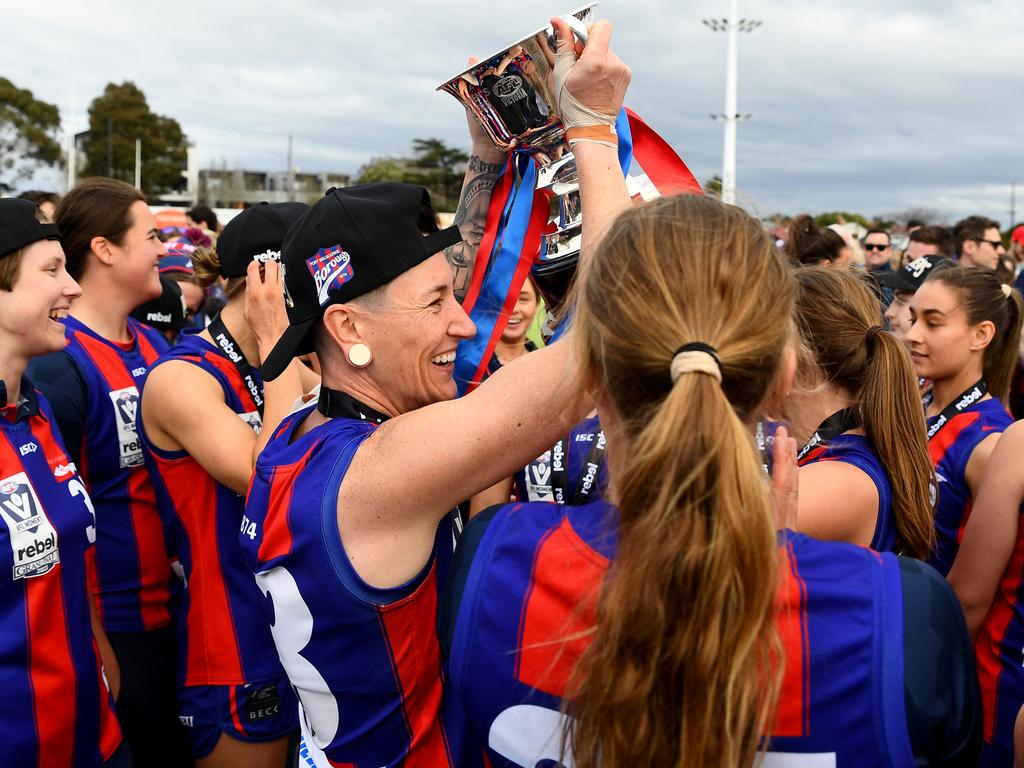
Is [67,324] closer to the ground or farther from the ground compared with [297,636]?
farther from the ground

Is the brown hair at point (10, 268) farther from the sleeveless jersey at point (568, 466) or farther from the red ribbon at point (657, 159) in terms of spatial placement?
the red ribbon at point (657, 159)

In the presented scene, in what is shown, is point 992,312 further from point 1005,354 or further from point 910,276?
point 910,276

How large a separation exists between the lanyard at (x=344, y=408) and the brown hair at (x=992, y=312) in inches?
112

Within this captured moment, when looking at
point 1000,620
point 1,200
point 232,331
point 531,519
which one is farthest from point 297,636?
point 1000,620

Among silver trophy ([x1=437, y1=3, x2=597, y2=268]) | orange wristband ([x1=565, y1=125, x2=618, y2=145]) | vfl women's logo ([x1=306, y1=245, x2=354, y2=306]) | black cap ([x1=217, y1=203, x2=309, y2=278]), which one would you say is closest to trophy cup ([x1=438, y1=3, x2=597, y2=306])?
silver trophy ([x1=437, y1=3, x2=597, y2=268])

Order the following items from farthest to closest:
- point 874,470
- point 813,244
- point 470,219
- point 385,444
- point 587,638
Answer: point 813,244 → point 470,219 → point 874,470 → point 385,444 → point 587,638

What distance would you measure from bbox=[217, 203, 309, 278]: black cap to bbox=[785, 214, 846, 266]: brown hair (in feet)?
14.8

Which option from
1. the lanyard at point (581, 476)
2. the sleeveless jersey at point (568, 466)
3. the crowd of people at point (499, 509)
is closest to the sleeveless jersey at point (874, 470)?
the crowd of people at point (499, 509)

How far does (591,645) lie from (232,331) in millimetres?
2156

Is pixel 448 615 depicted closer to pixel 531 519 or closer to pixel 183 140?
pixel 531 519

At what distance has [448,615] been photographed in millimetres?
1392

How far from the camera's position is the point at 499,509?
144 centimetres

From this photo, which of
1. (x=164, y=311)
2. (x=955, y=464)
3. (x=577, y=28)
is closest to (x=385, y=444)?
(x=577, y=28)

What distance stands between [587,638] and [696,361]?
44 cm
